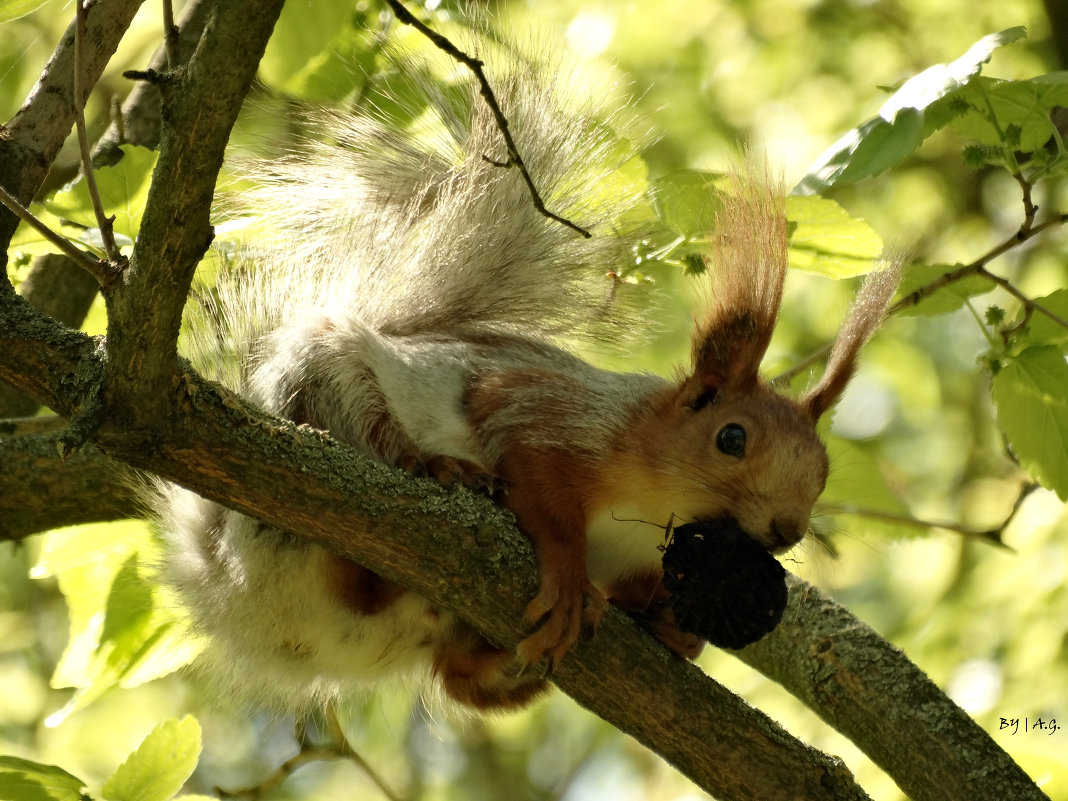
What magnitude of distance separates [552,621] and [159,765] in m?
0.84

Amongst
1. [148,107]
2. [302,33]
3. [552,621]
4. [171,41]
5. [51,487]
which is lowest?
[51,487]

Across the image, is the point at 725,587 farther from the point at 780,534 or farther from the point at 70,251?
the point at 70,251

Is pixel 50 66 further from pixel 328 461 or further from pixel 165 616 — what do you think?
pixel 165 616

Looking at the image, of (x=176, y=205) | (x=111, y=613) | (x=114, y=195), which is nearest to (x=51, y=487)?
(x=111, y=613)

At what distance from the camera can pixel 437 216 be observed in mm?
3164

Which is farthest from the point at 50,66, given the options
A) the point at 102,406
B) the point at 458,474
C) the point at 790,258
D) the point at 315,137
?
the point at 790,258

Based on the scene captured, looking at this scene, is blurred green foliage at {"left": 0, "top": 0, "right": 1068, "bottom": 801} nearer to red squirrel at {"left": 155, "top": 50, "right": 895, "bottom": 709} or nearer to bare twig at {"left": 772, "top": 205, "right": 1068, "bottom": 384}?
bare twig at {"left": 772, "top": 205, "right": 1068, "bottom": 384}

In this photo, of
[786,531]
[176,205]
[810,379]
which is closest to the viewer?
[176,205]

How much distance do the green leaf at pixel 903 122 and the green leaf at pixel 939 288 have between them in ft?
2.00

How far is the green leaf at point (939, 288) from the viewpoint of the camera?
287cm

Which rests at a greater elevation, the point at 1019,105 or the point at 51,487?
the point at 1019,105

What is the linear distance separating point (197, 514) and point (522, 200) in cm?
125

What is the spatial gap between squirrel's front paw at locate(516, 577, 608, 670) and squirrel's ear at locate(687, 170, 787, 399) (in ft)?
2.39

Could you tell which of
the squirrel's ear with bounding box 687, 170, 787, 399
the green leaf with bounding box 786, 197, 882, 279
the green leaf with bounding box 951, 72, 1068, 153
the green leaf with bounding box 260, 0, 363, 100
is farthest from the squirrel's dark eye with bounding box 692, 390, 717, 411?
the green leaf with bounding box 260, 0, 363, 100
